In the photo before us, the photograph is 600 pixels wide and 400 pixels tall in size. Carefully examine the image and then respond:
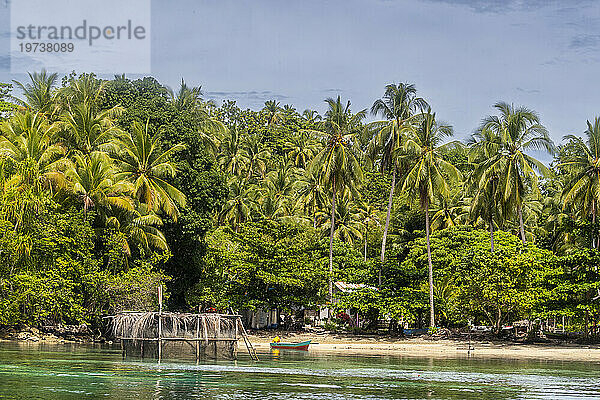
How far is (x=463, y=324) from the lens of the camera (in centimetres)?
5275

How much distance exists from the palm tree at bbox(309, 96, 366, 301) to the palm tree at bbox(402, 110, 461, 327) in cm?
424

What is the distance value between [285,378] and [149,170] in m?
22.7

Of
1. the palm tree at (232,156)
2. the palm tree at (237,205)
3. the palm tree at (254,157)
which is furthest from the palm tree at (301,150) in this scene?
the palm tree at (237,205)

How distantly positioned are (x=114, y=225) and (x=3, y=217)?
24.9ft

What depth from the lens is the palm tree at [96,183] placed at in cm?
4231

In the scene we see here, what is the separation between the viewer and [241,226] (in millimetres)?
51031

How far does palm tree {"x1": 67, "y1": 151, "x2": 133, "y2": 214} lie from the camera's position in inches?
1666

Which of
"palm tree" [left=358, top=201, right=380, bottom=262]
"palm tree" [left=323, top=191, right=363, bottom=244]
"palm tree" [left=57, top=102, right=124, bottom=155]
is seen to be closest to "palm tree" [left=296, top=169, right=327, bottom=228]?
"palm tree" [left=323, top=191, right=363, bottom=244]

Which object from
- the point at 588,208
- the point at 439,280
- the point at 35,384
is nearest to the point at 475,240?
the point at 439,280

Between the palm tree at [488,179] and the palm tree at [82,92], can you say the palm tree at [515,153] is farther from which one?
the palm tree at [82,92]

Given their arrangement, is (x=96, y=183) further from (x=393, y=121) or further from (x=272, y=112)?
(x=272, y=112)

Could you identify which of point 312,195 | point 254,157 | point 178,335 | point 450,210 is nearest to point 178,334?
point 178,335

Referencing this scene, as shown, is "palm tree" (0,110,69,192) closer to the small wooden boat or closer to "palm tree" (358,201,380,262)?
the small wooden boat

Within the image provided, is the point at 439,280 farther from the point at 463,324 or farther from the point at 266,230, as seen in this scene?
the point at 266,230
